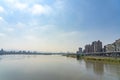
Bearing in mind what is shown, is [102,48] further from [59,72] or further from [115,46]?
[59,72]

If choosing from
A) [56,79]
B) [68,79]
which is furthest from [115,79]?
[56,79]

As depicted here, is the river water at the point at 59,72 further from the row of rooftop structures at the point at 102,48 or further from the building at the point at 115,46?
the row of rooftop structures at the point at 102,48

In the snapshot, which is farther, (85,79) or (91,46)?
(91,46)

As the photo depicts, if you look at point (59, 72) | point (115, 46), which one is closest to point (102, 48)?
point (115, 46)

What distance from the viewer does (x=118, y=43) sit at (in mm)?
130125

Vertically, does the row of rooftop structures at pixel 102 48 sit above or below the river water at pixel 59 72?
above

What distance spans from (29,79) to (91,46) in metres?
161

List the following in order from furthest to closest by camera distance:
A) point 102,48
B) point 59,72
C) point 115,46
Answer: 1. point 102,48
2. point 115,46
3. point 59,72

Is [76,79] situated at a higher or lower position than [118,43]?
lower

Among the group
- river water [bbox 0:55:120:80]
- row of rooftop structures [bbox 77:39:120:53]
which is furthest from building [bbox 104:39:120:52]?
river water [bbox 0:55:120:80]

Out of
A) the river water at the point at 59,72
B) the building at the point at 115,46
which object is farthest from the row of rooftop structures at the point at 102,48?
the river water at the point at 59,72

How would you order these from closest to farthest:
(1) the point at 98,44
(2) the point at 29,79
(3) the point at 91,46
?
(2) the point at 29,79 → (1) the point at 98,44 → (3) the point at 91,46

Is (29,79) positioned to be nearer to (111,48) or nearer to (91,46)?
(111,48)

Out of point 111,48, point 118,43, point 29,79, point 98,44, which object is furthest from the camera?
point 98,44
